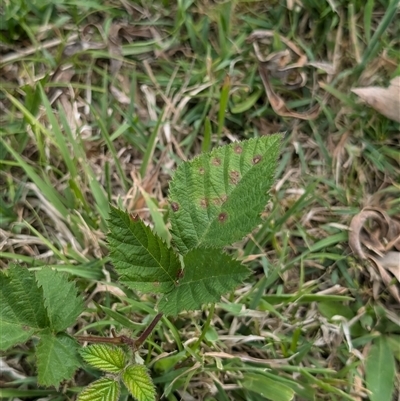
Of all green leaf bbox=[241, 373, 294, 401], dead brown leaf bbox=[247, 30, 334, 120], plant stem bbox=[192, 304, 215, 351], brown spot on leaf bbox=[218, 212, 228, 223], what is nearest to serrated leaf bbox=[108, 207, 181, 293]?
brown spot on leaf bbox=[218, 212, 228, 223]

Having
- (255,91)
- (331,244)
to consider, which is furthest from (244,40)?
(331,244)

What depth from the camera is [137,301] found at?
134 centimetres

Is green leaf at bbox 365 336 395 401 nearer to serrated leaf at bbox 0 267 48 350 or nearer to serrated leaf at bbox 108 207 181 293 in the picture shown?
serrated leaf at bbox 108 207 181 293

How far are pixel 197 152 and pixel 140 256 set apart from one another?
671 millimetres

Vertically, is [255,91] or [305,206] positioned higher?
[255,91]

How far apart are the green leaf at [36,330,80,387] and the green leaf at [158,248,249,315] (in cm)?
24

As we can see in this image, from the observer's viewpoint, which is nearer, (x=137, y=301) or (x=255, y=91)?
(x=137, y=301)

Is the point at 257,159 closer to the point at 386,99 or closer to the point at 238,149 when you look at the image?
the point at 238,149

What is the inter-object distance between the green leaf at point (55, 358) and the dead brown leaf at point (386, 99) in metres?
1.14

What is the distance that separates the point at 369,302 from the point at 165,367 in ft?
2.02

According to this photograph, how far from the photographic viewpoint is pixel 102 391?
1040mm

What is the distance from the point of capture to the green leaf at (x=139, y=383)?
103 cm

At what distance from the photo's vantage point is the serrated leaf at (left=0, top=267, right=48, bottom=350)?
1082mm

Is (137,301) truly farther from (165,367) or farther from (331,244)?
(331,244)
